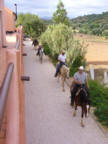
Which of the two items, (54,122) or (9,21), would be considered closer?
(9,21)

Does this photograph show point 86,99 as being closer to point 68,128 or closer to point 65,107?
point 68,128

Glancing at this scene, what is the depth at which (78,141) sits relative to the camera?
661cm

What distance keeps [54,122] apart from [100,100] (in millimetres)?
2704

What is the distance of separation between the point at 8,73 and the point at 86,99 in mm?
5560

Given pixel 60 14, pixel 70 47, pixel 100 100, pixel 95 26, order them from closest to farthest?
pixel 100 100 < pixel 70 47 < pixel 60 14 < pixel 95 26

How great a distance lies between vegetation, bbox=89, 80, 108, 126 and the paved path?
1.50 ft

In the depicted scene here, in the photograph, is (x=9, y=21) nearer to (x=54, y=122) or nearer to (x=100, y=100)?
(x=54, y=122)

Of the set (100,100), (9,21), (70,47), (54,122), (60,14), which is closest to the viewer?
(9,21)

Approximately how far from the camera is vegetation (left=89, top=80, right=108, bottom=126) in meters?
8.11

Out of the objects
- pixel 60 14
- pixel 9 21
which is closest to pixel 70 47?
pixel 9 21

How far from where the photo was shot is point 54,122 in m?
7.79

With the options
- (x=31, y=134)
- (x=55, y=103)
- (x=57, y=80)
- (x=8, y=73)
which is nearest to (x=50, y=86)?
(x=57, y=80)

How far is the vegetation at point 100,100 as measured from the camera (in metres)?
8.11

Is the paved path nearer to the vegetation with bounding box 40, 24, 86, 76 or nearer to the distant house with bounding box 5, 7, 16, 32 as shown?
the distant house with bounding box 5, 7, 16, 32
